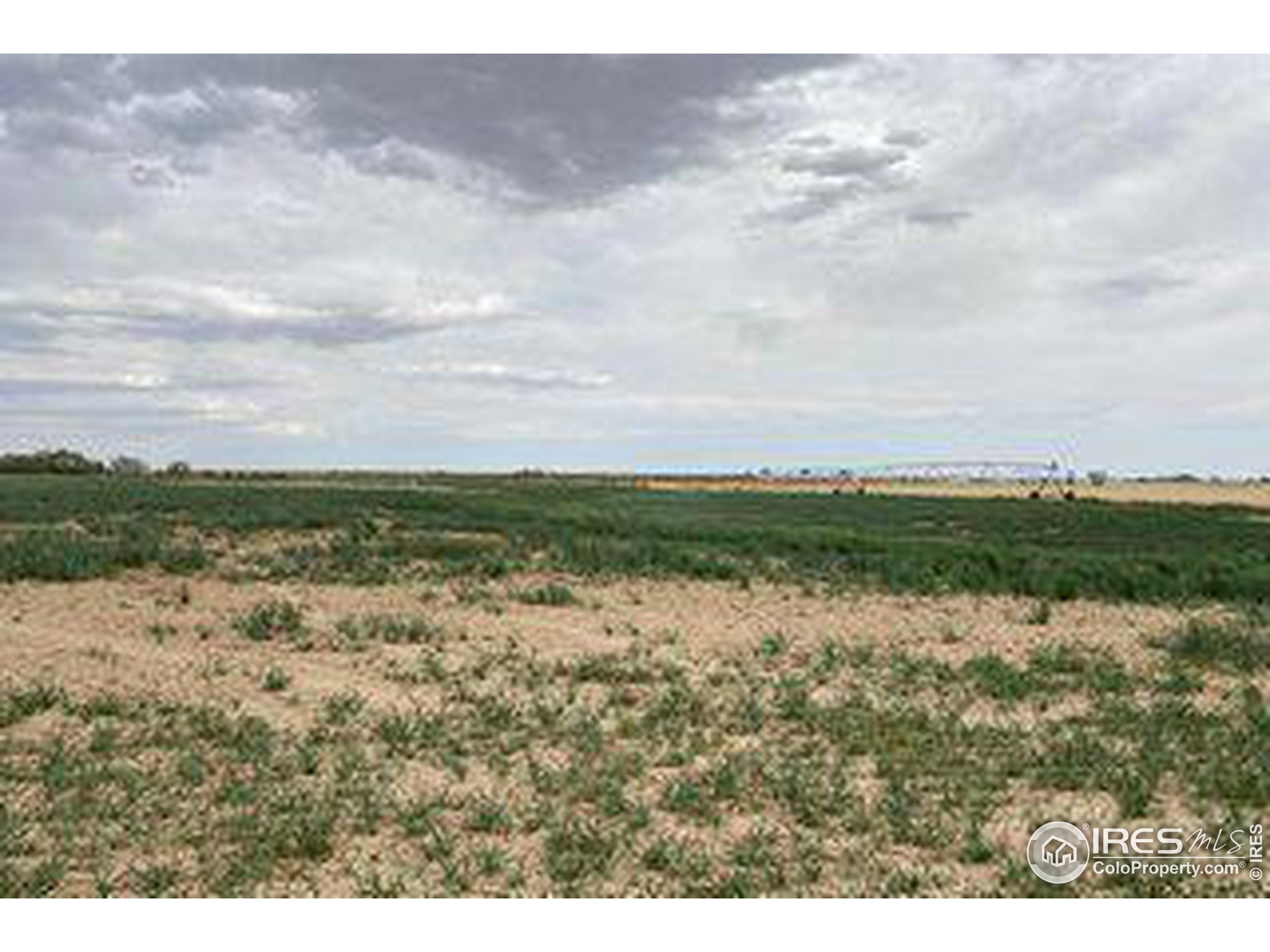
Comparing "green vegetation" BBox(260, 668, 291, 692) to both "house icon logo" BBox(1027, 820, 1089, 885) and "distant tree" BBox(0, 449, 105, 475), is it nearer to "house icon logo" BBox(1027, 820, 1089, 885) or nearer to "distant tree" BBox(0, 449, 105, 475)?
"house icon logo" BBox(1027, 820, 1089, 885)

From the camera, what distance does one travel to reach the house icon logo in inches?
353

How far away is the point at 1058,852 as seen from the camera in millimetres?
9398

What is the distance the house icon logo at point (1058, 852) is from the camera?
8977mm

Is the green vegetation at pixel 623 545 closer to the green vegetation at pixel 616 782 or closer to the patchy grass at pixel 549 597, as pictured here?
the patchy grass at pixel 549 597

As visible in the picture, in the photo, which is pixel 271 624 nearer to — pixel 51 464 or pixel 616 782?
pixel 616 782

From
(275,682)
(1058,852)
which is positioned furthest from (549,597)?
(1058,852)

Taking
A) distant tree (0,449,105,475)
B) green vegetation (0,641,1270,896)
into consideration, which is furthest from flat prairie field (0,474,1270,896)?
distant tree (0,449,105,475)

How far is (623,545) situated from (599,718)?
1799cm

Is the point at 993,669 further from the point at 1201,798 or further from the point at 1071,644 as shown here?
the point at 1201,798

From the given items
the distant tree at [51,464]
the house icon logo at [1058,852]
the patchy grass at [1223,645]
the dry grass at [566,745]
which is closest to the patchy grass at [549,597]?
the dry grass at [566,745]

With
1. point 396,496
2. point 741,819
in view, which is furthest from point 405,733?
point 396,496

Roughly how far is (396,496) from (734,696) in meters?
50.2

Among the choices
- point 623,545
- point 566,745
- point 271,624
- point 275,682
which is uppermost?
point 623,545

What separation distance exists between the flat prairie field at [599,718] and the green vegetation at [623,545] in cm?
22
